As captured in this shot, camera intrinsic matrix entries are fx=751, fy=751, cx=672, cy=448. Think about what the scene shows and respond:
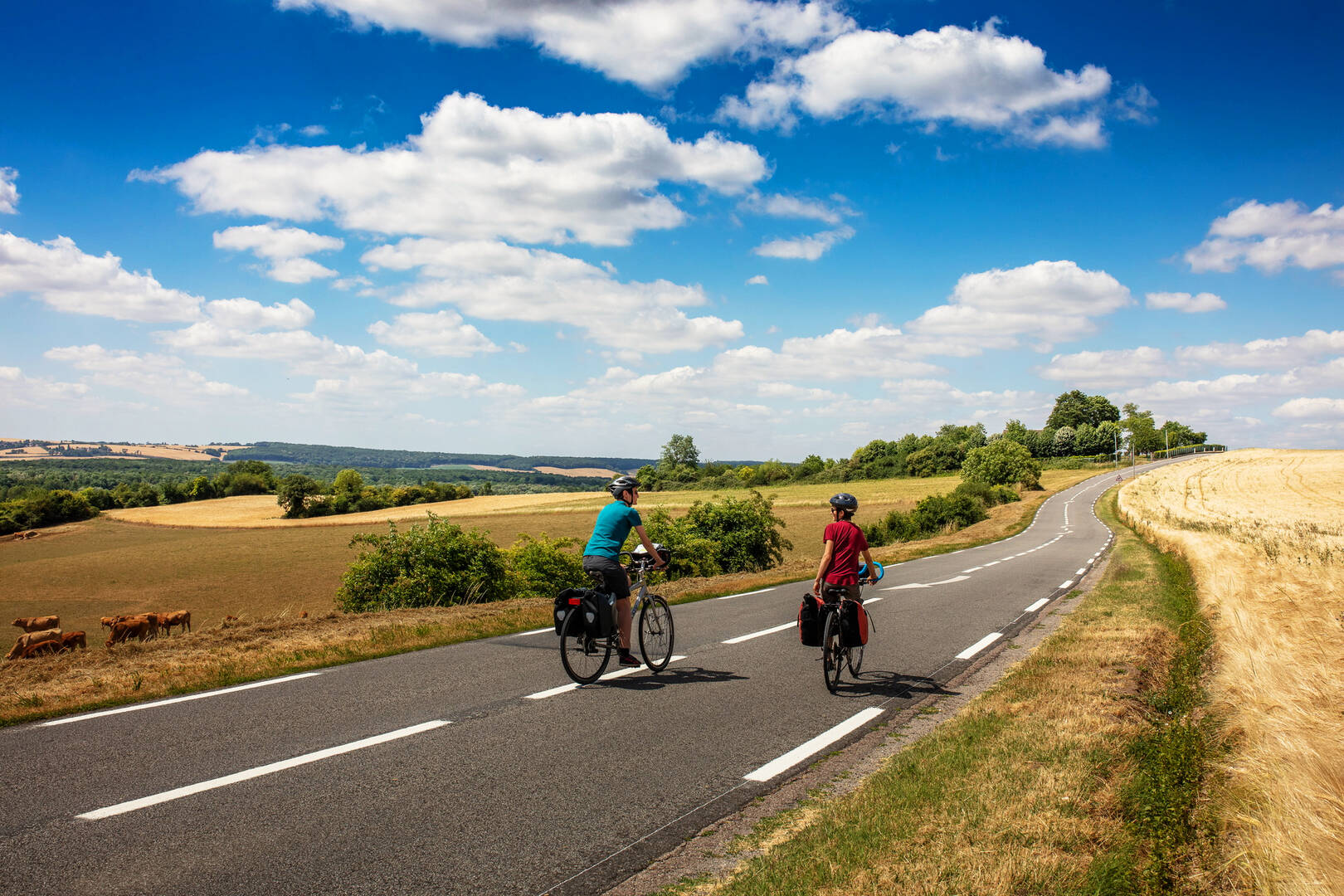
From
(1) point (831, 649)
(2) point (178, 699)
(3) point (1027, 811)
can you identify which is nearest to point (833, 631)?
(1) point (831, 649)

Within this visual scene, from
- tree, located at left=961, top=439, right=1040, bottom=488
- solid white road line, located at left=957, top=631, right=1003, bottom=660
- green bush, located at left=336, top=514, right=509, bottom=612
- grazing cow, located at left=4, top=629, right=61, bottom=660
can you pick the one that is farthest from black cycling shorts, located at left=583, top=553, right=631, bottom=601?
tree, located at left=961, top=439, right=1040, bottom=488

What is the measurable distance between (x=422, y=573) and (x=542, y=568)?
3.11 meters

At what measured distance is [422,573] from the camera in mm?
16406

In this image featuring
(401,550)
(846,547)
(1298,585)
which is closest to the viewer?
(846,547)

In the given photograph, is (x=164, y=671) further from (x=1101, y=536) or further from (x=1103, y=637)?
(x=1101, y=536)

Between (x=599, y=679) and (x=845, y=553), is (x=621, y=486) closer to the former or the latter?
(x=599, y=679)

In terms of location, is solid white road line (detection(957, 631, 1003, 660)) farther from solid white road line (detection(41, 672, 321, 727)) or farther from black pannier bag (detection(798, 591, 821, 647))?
solid white road line (detection(41, 672, 321, 727))

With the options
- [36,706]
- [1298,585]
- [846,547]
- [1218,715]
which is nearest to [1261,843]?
[1218,715]

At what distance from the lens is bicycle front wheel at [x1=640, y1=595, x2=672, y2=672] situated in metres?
8.33

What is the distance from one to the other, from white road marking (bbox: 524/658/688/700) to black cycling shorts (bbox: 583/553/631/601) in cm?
88

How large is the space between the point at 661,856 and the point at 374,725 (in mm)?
3171

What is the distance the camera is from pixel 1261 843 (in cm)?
390

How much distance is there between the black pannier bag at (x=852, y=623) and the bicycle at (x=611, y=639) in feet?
6.15

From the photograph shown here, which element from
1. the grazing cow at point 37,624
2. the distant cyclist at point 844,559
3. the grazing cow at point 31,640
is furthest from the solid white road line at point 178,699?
the grazing cow at point 37,624
